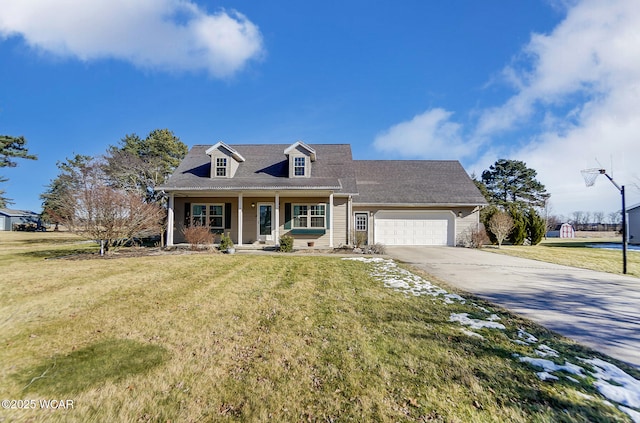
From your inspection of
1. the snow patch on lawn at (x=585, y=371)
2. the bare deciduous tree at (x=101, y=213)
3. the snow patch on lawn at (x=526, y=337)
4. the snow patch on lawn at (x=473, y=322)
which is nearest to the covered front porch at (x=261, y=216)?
Answer: the bare deciduous tree at (x=101, y=213)

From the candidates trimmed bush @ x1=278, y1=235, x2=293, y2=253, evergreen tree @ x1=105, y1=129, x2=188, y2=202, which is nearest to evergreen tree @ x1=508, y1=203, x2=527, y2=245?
trimmed bush @ x1=278, y1=235, x2=293, y2=253

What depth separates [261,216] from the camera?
49.5 ft

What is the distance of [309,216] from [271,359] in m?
11.7

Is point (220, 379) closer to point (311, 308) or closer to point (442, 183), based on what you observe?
point (311, 308)

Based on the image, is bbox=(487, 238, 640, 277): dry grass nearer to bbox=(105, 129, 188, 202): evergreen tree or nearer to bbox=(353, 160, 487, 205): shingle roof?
bbox=(353, 160, 487, 205): shingle roof

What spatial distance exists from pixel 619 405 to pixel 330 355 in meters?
2.92

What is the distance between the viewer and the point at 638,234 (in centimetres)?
2227

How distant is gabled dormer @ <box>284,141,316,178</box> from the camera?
15.1 meters

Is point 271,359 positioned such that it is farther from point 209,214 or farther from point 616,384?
point 209,214

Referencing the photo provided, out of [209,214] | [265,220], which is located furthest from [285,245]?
[209,214]

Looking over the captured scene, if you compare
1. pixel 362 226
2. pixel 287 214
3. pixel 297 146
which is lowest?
pixel 362 226

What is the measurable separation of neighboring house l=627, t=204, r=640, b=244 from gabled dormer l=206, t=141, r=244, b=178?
33772mm

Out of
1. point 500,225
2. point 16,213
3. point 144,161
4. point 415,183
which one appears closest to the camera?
point 500,225

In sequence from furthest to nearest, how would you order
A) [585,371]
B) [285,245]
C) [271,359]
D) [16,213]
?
[16,213], [285,245], [271,359], [585,371]
